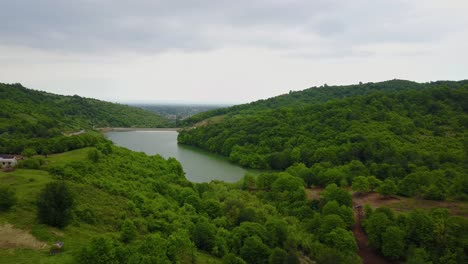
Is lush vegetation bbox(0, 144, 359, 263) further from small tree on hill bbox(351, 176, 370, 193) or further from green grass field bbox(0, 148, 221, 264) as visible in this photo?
small tree on hill bbox(351, 176, 370, 193)

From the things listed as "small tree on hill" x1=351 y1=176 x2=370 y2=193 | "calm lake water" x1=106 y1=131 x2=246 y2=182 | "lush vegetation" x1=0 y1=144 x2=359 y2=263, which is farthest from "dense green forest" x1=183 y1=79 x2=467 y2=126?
"lush vegetation" x1=0 y1=144 x2=359 y2=263

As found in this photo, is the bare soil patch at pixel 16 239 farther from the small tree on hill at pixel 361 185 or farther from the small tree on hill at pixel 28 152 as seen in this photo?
the small tree on hill at pixel 361 185

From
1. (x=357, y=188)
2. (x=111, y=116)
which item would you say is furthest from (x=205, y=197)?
(x=111, y=116)

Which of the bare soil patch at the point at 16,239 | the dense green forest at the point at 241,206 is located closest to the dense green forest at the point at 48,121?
the dense green forest at the point at 241,206

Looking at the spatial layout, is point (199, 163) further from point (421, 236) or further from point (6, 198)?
point (6, 198)

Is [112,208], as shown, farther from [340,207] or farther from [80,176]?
[340,207]
